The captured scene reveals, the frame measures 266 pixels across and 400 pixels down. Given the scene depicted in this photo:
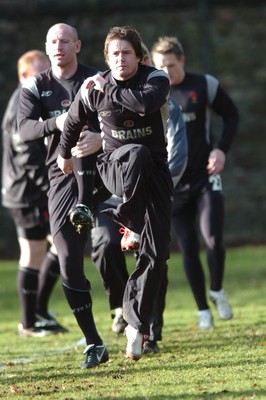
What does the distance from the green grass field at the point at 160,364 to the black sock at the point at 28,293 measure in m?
0.20

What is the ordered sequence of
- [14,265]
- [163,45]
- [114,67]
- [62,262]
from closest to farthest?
[114,67]
[62,262]
[163,45]
[14,265]

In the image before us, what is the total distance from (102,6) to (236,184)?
3747mm

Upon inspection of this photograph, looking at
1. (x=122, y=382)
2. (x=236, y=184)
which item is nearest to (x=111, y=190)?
(x=122, y=382)

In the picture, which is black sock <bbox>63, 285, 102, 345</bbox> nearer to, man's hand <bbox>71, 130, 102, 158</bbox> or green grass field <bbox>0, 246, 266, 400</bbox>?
green grass field <bbox>0, 246, 266, 400</bbox>

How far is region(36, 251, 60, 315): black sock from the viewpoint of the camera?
10203mm

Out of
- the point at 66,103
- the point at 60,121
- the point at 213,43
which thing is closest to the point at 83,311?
the point at 60,121

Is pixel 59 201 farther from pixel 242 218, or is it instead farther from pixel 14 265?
pixel 242 218

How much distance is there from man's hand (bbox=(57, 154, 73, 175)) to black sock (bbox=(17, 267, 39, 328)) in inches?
114

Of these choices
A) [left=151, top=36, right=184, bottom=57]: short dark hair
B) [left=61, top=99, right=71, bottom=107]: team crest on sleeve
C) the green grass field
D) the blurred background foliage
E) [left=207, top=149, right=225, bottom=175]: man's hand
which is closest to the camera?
the green grass field

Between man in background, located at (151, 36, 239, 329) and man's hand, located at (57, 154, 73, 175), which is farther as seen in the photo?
man in background, located at (151, 36, 239, 329)

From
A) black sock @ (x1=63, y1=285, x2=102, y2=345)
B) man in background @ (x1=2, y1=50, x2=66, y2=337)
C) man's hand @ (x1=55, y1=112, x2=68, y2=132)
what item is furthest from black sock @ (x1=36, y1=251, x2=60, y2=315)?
man's hand @ (x1=55, y1=112, x2=68, y2=132)

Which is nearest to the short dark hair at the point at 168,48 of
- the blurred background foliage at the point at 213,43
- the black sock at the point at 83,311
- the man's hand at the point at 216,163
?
the man's hand at the point at 216,163

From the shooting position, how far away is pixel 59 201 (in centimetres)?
759

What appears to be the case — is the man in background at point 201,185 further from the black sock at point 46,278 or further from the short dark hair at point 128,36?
the short dark hair at point 128,36
